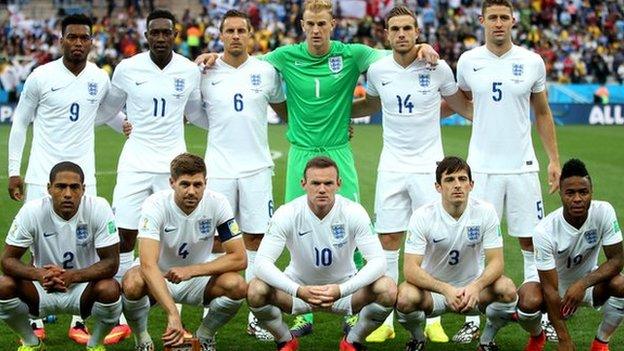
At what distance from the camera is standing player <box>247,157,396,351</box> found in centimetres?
757

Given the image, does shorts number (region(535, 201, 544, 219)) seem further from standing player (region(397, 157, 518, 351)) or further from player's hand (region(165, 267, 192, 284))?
player's hand (region(165, 267, 192, 284))

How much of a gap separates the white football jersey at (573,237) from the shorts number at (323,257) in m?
1.39

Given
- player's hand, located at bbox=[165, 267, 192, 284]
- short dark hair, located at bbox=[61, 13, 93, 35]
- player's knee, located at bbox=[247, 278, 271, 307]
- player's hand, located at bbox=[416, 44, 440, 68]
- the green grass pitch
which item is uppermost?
short dark hair, located at bbox=[61, 13, 93, 35]

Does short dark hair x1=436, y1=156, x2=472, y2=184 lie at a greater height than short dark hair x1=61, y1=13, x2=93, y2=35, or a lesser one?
lesser

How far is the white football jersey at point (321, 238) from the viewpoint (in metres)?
7.76

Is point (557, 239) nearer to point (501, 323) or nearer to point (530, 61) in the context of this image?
point (501, 323)

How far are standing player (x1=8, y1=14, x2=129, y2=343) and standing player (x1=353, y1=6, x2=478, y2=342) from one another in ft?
6.90

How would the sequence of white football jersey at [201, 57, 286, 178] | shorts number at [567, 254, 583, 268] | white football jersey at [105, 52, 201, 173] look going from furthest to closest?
1. white football jersey at [201, 57, 286, 178]
2. white football jersey at [105, 52, 201, 173]
3. shorts number at [567, 254, 583, 268]

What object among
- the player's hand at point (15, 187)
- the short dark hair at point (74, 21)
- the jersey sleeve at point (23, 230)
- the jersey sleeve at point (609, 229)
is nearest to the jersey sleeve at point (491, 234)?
the jersey sleeve at point (609, 229)

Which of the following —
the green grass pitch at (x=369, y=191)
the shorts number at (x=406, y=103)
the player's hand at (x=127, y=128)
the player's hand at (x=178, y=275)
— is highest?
the shorts number at (x=406, y=103)

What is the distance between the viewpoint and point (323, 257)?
7895mm

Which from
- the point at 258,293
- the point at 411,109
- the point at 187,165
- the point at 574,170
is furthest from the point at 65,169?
the point at 574,170

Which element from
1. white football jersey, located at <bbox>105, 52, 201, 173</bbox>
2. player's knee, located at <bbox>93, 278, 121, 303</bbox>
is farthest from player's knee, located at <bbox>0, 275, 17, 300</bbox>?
white football jersey, located at <bbox>105, 52, 201, 173</bbox>

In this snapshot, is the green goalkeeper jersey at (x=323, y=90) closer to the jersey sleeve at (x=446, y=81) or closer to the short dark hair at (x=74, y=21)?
the jersey sleeve at (x=446, y=81)
